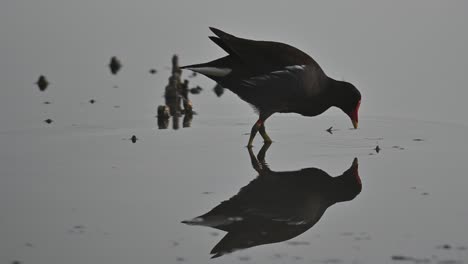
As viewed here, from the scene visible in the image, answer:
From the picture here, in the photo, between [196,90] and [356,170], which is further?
[196,90]

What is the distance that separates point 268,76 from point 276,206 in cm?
293

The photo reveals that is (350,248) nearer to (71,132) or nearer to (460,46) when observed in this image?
(71,132)

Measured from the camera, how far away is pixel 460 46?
14688 mm

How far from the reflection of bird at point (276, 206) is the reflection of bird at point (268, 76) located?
1.41 meters

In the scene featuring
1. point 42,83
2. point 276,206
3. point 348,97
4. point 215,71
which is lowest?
point 276,206

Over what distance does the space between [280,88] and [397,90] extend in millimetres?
3512

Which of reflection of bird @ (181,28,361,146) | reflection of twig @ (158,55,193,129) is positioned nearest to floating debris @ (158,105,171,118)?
reflection of twig @ (158,55,193,129)

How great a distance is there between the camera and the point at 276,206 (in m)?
6.55

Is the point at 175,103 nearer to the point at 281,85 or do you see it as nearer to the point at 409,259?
the point at 281,85

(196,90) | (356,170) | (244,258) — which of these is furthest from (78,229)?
(196,90)

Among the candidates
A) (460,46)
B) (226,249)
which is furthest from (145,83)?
(226,249)

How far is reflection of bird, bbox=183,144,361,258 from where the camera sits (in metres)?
5.79

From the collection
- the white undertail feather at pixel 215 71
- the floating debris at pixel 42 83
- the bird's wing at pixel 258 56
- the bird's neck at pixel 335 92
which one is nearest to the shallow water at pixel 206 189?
the bird's neck at pixel 335 92

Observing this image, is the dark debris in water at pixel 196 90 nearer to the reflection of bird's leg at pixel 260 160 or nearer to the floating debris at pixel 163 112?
the floating debris at pixel 163 112
